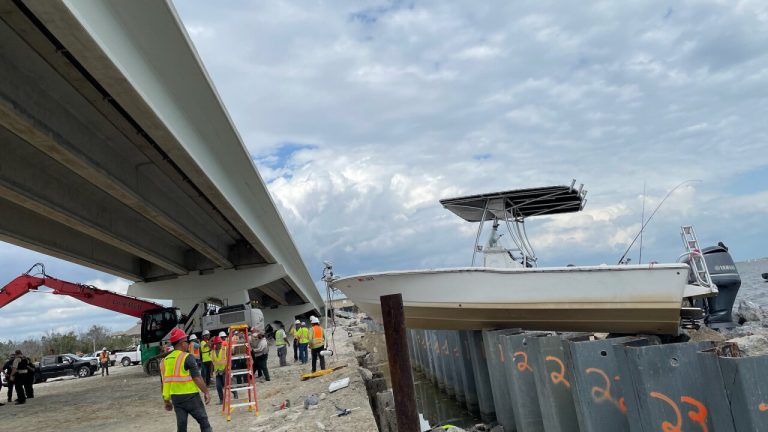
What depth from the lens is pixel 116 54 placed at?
802 centimetres

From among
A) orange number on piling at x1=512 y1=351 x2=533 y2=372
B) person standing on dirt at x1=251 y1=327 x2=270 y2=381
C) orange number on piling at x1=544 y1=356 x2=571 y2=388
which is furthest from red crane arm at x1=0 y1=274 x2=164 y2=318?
orange number on piling at x1=544 y1=356 x2=571 y2=388

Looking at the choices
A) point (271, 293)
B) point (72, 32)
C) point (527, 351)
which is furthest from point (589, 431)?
point (271, 293)

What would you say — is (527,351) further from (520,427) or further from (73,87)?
(73,87)

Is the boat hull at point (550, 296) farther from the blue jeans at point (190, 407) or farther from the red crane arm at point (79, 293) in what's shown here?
the red crane arm at point (79, 293)

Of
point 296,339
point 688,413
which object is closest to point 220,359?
point 296,339

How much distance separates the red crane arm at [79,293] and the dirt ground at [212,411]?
12.9 ft

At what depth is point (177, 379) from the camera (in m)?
7.45

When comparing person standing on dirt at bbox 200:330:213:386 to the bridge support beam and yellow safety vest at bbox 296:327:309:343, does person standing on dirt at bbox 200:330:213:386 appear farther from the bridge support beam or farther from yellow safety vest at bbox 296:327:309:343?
the bridge support beam

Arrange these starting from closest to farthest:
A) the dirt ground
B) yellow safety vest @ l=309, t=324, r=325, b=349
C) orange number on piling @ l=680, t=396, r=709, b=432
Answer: orange number on piling @ l=680, t=396, r=709, b=432 < the dirt ground < yellow safety vest @ l=309, t=324, r=325, b=349

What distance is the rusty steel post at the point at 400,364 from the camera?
488 centimetres

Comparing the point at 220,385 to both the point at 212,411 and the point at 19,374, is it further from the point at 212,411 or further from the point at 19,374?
the point at 19,374

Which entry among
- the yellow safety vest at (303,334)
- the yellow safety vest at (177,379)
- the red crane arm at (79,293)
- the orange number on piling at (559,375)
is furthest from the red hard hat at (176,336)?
the red crane arm at (79,293)

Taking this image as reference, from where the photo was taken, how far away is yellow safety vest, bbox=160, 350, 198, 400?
742 cm

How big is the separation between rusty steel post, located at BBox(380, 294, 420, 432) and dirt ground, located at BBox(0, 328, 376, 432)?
11.1 ft
